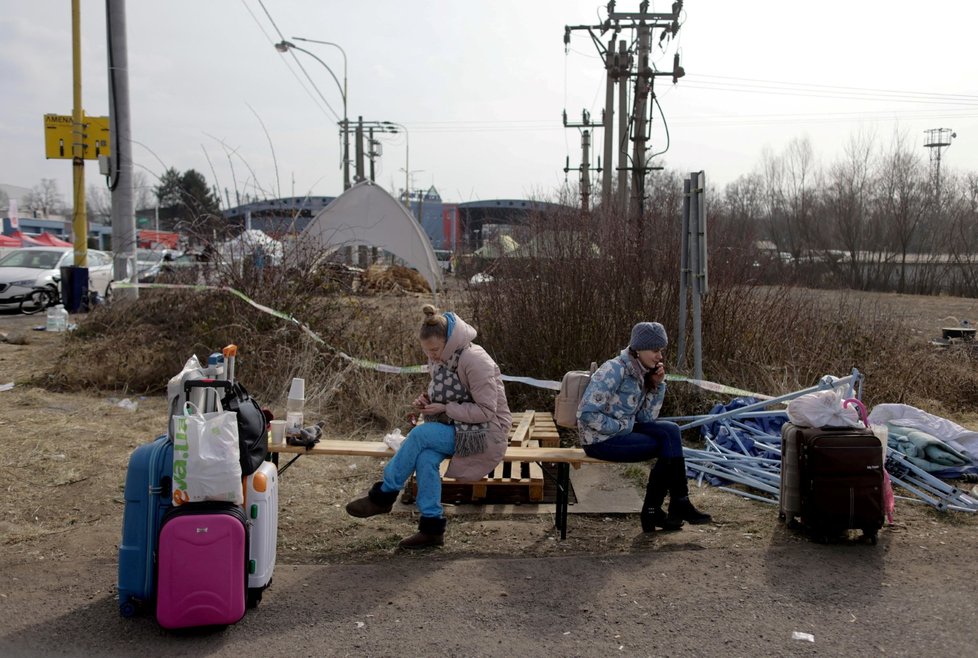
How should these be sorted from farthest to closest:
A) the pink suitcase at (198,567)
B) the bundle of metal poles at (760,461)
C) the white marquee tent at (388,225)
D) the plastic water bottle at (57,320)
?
the white marquee tent at (388,225), the plastic water bottle at (57,320), the bundle of metal poles at (760,461), the pink suitcase at (198,567)

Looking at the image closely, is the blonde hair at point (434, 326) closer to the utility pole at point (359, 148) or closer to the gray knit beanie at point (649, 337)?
the gray knit beanie at point (649, 337)

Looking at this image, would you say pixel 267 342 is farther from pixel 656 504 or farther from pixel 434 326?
pixel 656 504

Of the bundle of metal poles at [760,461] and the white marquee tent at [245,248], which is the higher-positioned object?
the white marquee tent at [245,248]

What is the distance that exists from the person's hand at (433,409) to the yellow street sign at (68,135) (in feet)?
40.5

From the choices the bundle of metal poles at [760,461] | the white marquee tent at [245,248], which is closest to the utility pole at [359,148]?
the white marquee tent at [245,248]

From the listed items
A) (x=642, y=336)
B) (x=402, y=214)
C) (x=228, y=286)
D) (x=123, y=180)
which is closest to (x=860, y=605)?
(x=642, y=336)

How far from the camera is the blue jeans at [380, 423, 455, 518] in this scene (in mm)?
4996

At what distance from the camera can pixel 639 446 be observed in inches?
207

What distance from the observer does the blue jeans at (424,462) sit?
4996mm

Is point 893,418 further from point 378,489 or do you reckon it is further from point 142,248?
point 142,248

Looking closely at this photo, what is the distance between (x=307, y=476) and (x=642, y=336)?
311 centimetres

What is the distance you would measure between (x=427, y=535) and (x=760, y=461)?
294 cm

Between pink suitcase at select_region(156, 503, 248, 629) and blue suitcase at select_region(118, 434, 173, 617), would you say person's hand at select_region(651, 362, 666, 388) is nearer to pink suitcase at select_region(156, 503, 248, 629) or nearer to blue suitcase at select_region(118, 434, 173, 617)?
pink suitcase at select_region(156, 503, 248, 629)

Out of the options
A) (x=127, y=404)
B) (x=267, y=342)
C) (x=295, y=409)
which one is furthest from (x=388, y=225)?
(x=295, y=409)
